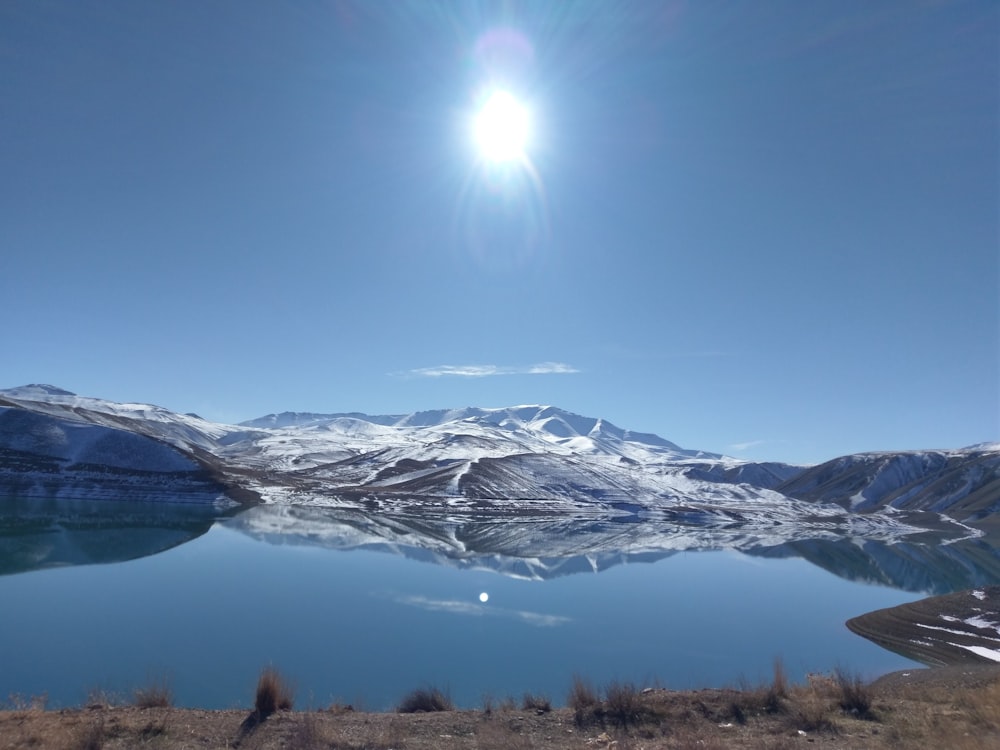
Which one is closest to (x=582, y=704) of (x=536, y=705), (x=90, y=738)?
(x=536, y=705)

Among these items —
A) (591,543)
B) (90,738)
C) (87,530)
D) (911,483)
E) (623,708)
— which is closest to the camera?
(90,738)

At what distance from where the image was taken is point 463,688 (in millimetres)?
21328

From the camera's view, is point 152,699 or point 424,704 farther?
point 424,704

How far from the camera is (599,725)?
46.0 ft

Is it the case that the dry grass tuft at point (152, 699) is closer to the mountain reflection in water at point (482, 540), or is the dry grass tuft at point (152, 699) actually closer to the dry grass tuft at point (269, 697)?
the dry grass tuft at point (269, 697)

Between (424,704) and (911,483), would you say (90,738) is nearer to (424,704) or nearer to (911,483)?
(424,704)

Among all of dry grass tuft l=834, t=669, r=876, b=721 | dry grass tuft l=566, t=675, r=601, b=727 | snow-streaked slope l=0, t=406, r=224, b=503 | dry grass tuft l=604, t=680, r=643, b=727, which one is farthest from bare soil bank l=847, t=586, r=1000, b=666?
snow-streaked slope l=0, t=406, r=224, b=503

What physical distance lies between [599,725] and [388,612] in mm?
20923

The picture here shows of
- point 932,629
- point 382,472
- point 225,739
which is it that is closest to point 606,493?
point 382,472

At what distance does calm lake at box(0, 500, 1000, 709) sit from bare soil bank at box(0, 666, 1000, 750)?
4601 millimetres

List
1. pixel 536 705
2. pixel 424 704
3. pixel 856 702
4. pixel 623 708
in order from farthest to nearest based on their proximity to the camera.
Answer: pixel 424 704 → pixel 536 705 → pixel 856 702 → pixel 623 708

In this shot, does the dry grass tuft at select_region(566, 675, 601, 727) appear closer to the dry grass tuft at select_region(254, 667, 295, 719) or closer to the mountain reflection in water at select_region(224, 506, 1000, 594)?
the dry grass tuft at select_region(254, 667, 295, 719)

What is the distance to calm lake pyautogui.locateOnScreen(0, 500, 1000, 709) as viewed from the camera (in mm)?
21828

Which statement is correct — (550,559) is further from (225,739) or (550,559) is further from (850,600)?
(225,739)
